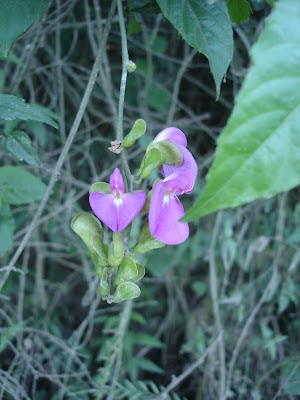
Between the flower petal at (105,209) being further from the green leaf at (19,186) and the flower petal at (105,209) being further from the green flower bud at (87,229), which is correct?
the green leaf at (19,186)

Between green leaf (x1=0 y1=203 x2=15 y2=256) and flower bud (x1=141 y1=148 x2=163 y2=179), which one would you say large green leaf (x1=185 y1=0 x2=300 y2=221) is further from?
green leaf (x1=0 y1=203 x2=15 y2=256)

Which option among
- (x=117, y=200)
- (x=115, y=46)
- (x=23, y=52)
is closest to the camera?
(x=117, y=200)

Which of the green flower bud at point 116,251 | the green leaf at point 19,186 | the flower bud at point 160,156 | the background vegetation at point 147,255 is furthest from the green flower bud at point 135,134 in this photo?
the background vegetation at point 147,255

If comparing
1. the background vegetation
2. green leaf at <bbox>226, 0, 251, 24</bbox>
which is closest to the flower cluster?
green leaf at <bbox>226, 0, 251, 24</bbox>

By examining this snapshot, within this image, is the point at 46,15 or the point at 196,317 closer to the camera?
the point at 46,15

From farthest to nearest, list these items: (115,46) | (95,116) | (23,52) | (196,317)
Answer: (196,317) < (95,116) < (115,46) < (23,52)

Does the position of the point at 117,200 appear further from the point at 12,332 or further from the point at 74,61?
the point at 74,61

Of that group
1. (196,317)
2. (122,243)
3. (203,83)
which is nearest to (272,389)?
(196,317)

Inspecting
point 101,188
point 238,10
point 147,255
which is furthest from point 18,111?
point 147,255
